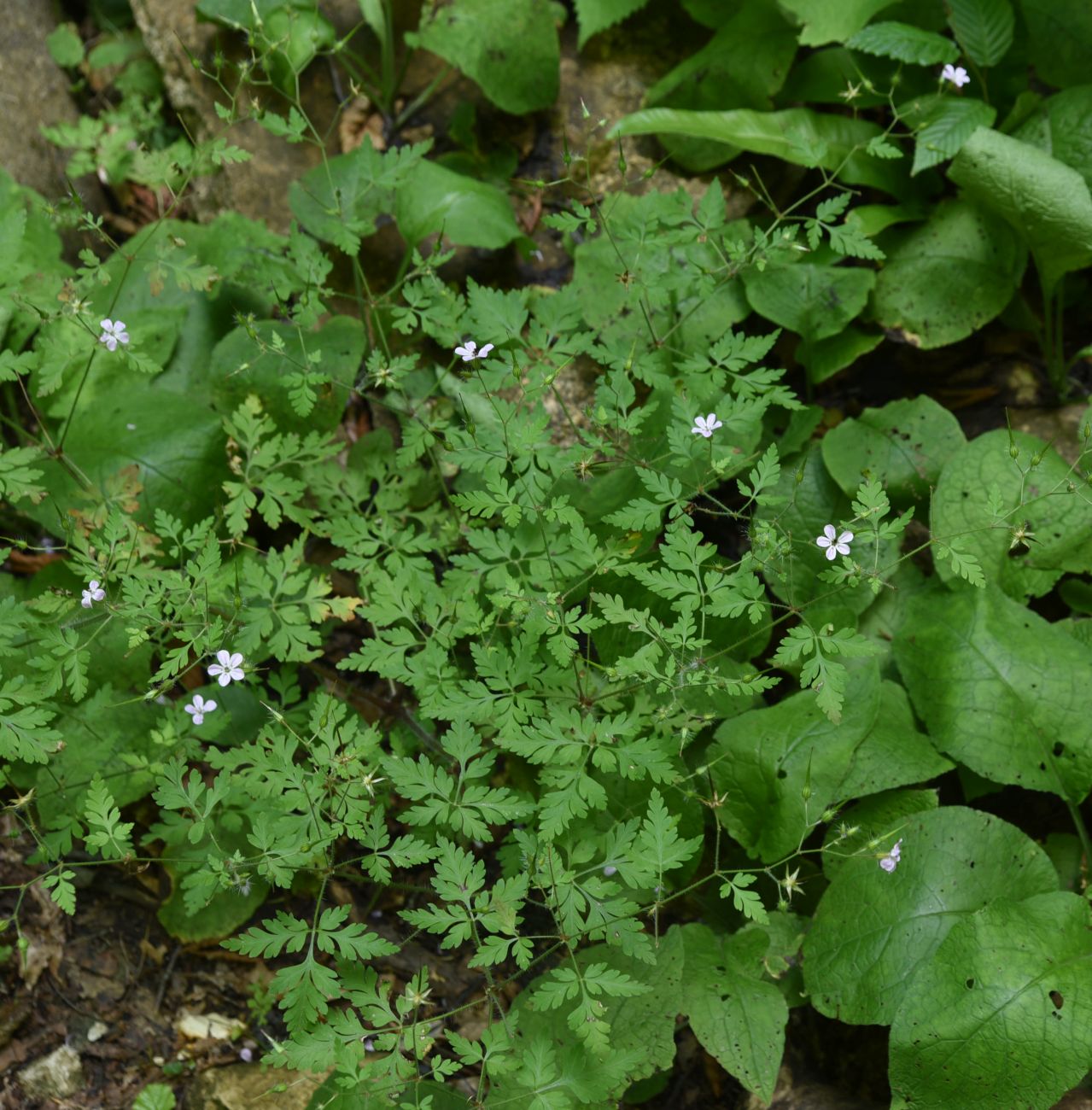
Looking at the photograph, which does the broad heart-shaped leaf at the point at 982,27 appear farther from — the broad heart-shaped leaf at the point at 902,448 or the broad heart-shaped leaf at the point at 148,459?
the broad heart-shaped leaf at the point at 148,459

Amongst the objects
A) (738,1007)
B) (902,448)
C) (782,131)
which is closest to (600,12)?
(782,131)

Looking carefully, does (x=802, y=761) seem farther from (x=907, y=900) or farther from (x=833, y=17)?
(x=833, y=17)

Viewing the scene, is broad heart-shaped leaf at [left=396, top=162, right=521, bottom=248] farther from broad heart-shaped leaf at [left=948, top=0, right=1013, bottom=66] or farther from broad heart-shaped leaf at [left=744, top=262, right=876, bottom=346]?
broad heart-shaped leaf at [left=948, top=0, right=1013, bottom=66]

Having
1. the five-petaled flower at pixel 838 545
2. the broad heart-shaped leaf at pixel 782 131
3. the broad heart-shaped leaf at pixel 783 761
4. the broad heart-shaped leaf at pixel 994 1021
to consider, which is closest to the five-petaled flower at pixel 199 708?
the broad heart-shaped leaf at pixel 783 761

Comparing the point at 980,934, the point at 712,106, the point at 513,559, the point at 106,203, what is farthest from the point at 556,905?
the point at 106,203

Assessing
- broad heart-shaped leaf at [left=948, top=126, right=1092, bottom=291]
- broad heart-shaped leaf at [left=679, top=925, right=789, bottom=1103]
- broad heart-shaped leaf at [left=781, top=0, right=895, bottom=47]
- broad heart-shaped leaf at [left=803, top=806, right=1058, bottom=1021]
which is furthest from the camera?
broad heart-shaped leaf at [left=781, top=0, right=895, bottom=47]

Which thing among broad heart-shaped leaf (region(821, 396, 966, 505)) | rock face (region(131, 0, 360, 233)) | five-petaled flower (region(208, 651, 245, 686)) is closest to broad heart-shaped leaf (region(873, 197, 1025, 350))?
broad heart-shaped leaf (region(821, 396, 966, 505))
